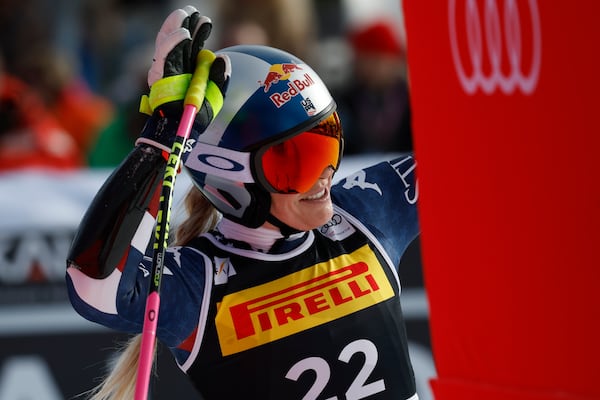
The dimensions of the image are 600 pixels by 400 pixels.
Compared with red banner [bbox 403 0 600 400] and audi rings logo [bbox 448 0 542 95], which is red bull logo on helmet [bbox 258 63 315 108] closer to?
red banner [bbox 403 0 600 400]

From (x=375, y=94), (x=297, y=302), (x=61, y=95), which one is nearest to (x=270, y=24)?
(x=375, y=94)

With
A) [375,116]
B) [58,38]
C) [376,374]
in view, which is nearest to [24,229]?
[375,116]

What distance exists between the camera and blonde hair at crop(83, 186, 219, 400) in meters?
3.24

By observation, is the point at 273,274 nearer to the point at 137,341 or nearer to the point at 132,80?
the point at 137,341

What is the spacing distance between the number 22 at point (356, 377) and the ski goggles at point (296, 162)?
41 cm

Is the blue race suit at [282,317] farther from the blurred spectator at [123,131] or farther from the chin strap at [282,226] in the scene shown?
the blurred spectator at [123,131]

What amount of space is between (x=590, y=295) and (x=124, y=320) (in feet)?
3.93

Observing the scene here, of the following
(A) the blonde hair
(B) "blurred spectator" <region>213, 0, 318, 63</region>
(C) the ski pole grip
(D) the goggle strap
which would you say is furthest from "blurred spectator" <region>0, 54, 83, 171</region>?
(C) the ski pole grip

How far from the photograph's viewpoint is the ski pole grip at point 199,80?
8.60 feet

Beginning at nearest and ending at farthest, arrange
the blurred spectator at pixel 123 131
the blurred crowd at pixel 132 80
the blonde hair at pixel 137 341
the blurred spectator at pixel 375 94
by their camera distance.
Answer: the blonde hair at pixel 137 341, the blurred spectator at pixel 123 131, the blurred crowd at pixel 132 80, the blurred spectator at pixel 375 94

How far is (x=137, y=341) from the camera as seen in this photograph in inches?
127

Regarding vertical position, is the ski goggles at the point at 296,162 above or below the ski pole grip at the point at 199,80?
below

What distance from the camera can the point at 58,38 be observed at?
9.24m

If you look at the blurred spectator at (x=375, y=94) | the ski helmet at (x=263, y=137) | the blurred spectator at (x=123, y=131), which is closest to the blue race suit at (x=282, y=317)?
the ski helmet at (x=263, y=137)
